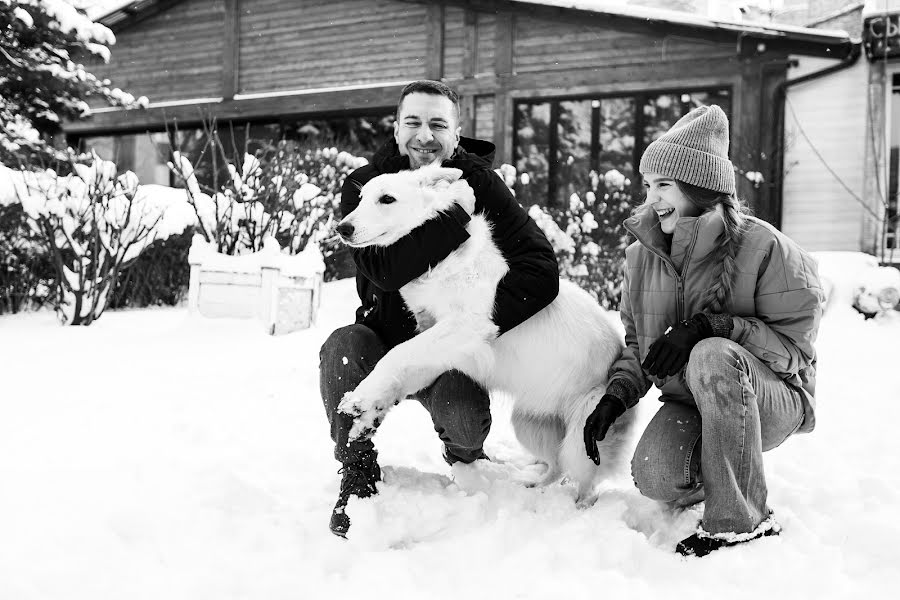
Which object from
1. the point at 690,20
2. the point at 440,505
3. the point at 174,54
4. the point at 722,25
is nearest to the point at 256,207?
the point at 440,505

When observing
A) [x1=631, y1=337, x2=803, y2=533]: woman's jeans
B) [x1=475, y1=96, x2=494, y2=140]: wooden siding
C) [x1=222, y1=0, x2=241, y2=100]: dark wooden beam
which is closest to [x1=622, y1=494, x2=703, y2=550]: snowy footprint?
[x1=631, y1=337, x2=803, y2=533]: woman's jeans

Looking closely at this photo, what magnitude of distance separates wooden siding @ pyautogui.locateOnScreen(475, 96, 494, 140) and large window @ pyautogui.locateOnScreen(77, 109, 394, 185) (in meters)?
1.62

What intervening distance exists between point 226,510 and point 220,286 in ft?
12.0

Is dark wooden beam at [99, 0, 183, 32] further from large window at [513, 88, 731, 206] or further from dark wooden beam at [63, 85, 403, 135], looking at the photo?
large window at [513, 88, 731, 206]

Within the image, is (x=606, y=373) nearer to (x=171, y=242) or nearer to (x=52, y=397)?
(x=52, y=397)

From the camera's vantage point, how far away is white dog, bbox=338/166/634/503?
2461mm

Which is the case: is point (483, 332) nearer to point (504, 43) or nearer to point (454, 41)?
point (504, 43)

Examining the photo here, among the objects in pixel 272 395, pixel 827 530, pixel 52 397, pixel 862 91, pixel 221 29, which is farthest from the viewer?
pixel 221 29

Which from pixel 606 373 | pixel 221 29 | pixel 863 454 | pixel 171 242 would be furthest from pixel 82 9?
pixel 863 454

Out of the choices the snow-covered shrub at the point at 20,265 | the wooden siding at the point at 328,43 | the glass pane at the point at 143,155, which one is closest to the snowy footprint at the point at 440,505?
the snow-covered shrub at the point at 20,265

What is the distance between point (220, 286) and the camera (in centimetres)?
573

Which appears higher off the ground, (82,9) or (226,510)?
(82,9)

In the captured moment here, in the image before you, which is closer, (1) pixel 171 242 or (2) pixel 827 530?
(2) pixel 827 530

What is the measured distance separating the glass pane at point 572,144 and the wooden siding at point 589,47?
0.64 meters
